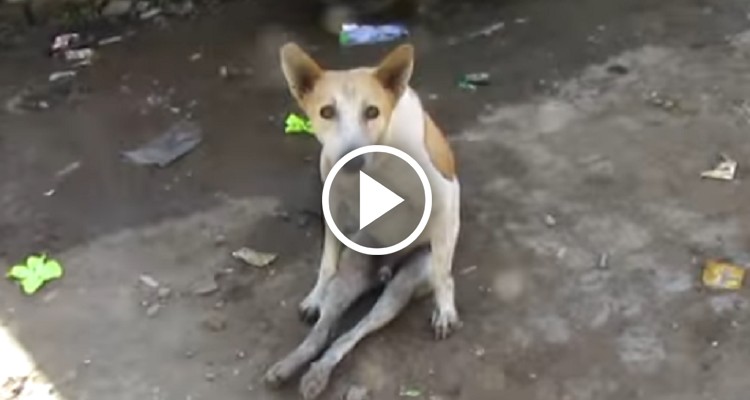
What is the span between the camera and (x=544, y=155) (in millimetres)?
3859

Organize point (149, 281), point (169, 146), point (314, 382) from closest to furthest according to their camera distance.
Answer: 1. point (314, 382)
2. point (149, 281)
3. point (169, 146)

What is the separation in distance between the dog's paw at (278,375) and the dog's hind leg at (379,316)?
4 cm

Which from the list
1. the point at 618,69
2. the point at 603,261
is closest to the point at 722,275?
the point at 603,261

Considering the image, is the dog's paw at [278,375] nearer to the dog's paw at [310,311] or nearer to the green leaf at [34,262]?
the dog's paw at [310,311]

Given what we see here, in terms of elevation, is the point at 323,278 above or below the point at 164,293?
above

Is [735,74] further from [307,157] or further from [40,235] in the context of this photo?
[40,235]

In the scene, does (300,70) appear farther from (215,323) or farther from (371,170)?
(215,323)

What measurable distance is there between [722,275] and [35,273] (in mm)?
1919

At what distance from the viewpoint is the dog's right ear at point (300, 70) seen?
2773mm

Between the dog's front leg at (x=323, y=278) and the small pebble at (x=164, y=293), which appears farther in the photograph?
the small pebble at (x=164, y=293)

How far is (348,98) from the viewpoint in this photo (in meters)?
2.70

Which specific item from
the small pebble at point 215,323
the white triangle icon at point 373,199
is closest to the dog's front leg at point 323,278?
the white triangle icon at point 373,199

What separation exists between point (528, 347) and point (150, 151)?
166 cm

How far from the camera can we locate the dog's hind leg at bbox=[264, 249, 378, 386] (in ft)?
9.58
